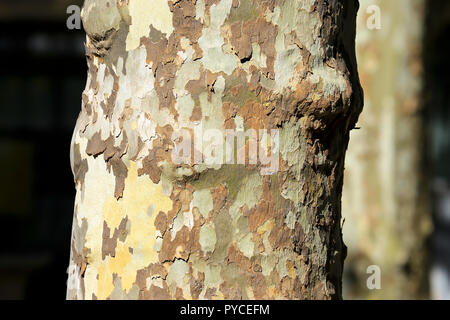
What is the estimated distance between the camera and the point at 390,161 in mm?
2211

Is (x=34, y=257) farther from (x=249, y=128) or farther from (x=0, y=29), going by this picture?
(x=249, y=128)

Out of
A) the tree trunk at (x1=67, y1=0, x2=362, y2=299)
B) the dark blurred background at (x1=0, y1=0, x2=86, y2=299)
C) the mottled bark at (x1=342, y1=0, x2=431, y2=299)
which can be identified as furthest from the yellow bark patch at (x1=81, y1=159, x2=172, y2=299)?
the dark blurred background at (x1=0, y1=0, x2=86, y2=299)

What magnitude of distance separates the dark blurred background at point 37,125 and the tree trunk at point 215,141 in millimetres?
3462

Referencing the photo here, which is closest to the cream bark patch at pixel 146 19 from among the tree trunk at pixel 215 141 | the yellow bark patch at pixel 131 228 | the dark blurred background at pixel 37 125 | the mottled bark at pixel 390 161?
the tree trunk at pixel 215 141

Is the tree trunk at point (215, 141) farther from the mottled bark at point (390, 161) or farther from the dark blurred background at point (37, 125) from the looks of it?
the dark blurred background at point (37, 125)

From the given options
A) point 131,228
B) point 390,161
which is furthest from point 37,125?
point 131,228

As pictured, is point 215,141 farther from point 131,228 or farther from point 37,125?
point 37,125

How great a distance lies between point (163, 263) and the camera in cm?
68

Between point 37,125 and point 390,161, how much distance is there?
9.55 ft

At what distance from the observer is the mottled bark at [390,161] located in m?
2.20

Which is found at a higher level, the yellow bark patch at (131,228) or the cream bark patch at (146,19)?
the cream bark patch at (146,19)

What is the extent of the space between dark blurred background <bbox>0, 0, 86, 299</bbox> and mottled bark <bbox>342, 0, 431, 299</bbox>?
7.67ft
